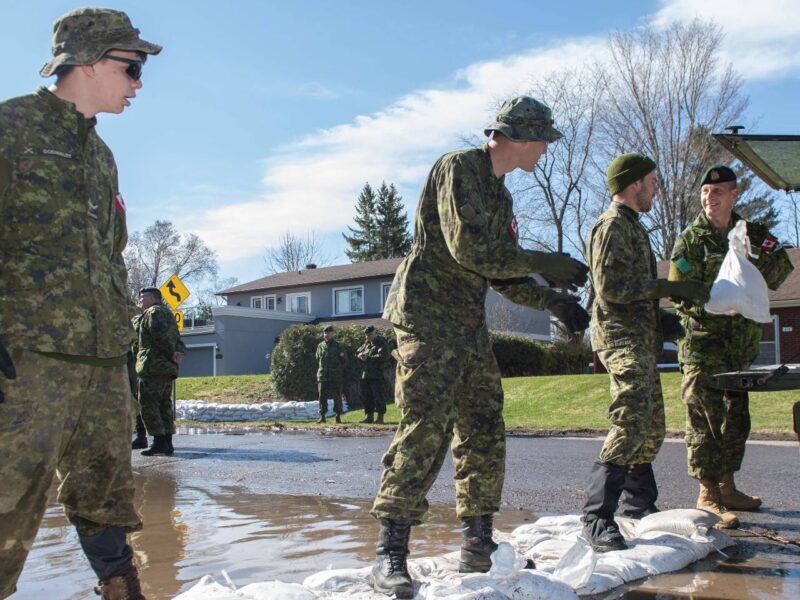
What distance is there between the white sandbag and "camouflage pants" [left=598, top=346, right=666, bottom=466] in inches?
30.8

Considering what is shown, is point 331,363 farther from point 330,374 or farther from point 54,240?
point 54,240

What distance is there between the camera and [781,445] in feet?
32.5

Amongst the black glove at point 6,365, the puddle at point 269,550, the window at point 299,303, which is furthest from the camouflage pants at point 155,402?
the window at point 299,303

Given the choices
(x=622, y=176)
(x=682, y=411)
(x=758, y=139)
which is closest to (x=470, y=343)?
(x=622, y=176)

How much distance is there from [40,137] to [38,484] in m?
1.15

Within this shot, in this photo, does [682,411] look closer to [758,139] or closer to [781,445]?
[781,445]

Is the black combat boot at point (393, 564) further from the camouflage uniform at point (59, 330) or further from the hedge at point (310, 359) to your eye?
the hedge at point (310, 359)

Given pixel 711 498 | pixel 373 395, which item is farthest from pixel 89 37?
pixel 373 395

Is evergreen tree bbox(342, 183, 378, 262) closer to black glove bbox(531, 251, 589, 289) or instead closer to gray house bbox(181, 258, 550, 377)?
gray house bbox(181, 258, 550, 377)

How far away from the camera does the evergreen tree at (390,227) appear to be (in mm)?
72750

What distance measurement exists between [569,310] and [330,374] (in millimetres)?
14402

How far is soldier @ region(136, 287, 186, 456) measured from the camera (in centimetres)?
1025

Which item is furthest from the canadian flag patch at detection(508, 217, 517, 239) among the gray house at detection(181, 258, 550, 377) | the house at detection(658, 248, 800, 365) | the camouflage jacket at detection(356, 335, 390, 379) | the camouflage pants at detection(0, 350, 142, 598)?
the gray house at detection(181, 258, 550, 377)

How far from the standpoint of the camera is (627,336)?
4504mm
